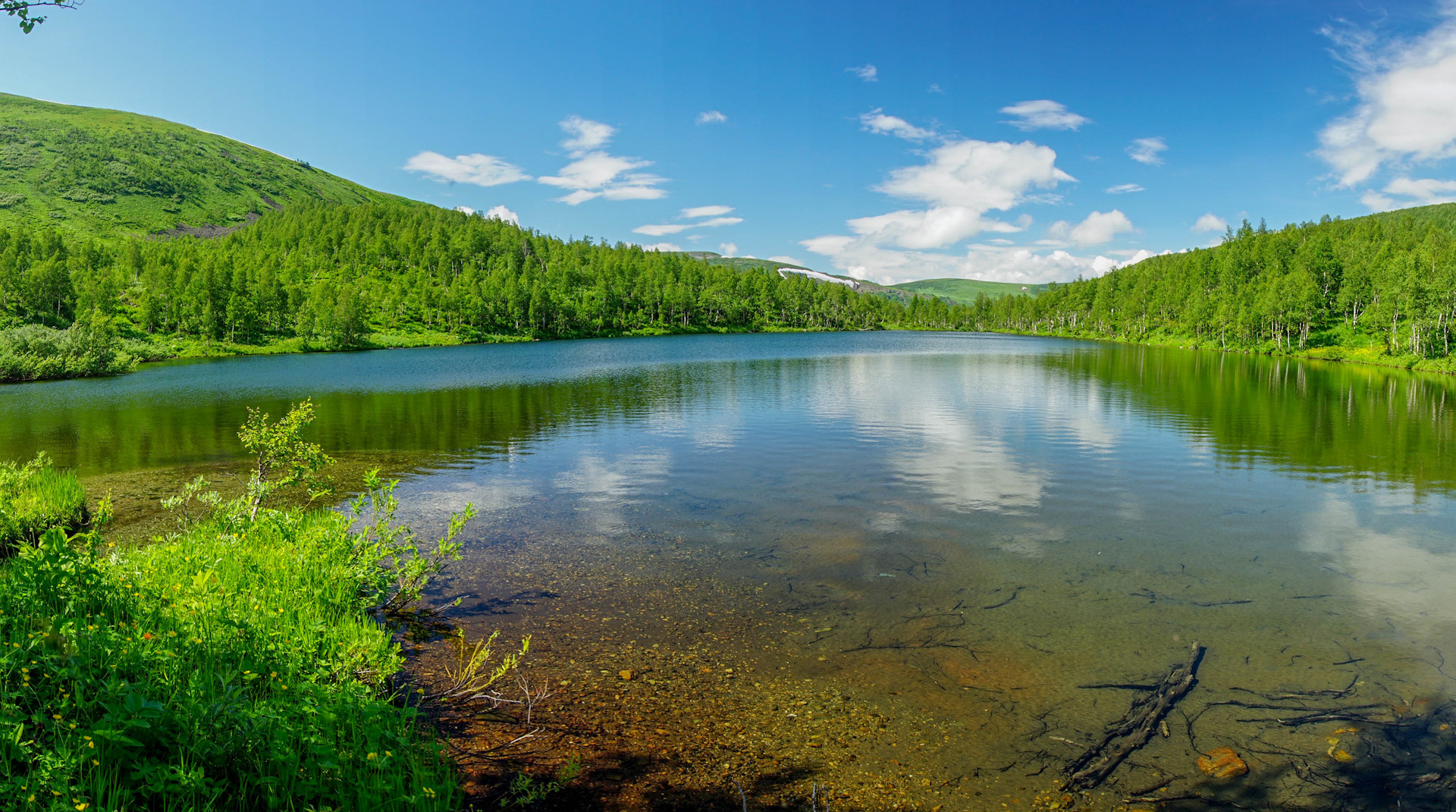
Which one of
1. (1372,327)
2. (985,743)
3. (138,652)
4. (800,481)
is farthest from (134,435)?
(1372,327)

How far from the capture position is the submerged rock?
27.1 ft

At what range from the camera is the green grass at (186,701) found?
17.7 feet

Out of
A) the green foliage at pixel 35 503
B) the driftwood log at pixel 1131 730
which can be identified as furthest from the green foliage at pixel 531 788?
the green foliage at pixel 35 503

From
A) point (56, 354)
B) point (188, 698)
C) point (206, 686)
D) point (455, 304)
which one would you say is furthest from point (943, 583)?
point (455, 304)

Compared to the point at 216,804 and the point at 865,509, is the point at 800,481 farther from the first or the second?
the point at 216,804

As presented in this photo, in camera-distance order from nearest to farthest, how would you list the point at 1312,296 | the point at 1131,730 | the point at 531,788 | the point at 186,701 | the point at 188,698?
the point at 186,701
the point at 188,698
the point at 531,788
the point at 1131,730
the point at 1312,296

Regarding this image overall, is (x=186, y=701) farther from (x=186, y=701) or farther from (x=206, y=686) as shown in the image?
(x=206, y=686)

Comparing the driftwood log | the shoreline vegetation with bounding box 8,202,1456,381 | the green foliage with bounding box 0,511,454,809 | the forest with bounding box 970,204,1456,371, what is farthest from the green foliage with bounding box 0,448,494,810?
the forest with bounding box 970,204,1456,371

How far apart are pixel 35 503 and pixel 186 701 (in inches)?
600

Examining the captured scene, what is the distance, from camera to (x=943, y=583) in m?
14.2

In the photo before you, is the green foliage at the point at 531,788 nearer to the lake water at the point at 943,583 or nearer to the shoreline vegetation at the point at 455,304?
the lake water at the point at 943,583

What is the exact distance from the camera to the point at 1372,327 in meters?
102

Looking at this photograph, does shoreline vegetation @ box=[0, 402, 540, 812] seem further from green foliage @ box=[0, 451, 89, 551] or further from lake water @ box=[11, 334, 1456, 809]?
green foliage @ box=[0, 451, 89, 551]

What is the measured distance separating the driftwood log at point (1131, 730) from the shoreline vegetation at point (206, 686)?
700cm
